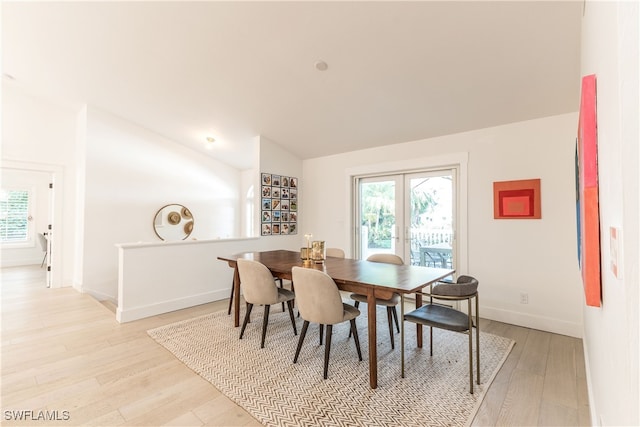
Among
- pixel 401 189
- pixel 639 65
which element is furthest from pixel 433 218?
pixel 639 65

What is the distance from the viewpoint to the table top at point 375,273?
2.04 metres

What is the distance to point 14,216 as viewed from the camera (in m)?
6.73

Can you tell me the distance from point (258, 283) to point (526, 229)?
2926 mm

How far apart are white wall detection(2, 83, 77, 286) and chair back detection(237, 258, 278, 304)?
4.07 metres

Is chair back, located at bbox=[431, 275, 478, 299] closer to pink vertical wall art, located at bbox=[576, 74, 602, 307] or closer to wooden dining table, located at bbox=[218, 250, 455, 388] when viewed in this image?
wooden dining table, located at bbox=[218, 250, 455, 388]

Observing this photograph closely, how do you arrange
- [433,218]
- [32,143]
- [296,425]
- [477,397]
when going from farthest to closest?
[32,143]
[433,218]
[477,397]
[296,425]

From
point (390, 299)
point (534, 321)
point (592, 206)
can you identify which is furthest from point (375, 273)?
point (534, 321)

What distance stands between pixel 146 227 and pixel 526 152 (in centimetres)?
563

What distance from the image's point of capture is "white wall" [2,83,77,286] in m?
4.48

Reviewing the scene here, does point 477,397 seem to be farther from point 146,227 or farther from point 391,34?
point 146,227

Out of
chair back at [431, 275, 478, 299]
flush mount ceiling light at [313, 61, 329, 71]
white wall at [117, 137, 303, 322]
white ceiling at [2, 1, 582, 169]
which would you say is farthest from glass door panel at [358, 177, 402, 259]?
chair back at [431, 275, 478, 299]

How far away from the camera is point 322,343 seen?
9.17ft

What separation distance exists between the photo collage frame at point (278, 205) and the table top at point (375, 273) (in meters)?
1.68

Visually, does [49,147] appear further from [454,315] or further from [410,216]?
[454,315]
